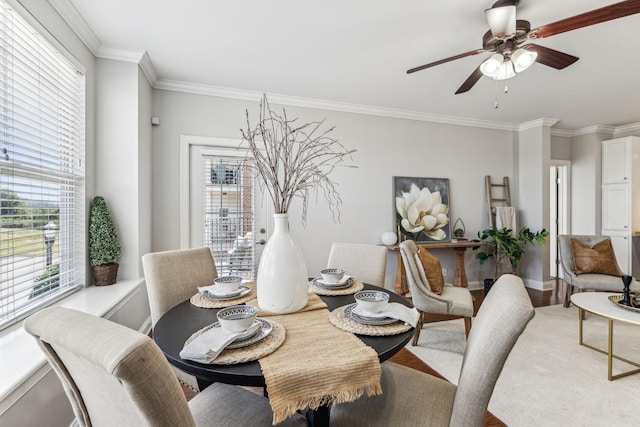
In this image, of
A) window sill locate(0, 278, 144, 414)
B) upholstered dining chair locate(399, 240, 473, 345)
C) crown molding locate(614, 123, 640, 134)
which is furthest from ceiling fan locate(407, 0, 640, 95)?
crown molding locate(614, 123, 640, 134)

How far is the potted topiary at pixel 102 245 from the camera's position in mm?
2406

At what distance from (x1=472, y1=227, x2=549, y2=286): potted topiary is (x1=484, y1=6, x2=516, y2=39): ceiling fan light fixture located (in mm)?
3086

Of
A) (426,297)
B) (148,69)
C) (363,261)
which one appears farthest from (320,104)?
(426,297)

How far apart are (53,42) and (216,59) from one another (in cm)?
119

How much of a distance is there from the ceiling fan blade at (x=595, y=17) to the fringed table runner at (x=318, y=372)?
6.73ft

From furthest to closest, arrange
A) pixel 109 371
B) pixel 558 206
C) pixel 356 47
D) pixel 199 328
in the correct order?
pixel 558 206
pixel 356 47
pixel 199 328
pixel 109 371

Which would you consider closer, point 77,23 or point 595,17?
point 595,17

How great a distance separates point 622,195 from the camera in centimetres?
462

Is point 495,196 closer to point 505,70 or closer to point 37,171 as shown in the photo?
point 505,70

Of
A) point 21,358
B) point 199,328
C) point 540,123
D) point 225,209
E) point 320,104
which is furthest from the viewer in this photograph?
point 540,123

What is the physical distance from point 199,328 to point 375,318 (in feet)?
2.31

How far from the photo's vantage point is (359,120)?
4.06 metres

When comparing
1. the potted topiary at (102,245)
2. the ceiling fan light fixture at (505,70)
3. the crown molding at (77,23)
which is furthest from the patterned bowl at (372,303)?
the crown molding at (77,23)

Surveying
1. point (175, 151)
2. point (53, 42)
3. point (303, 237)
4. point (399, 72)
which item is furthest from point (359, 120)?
point (53, 42)
